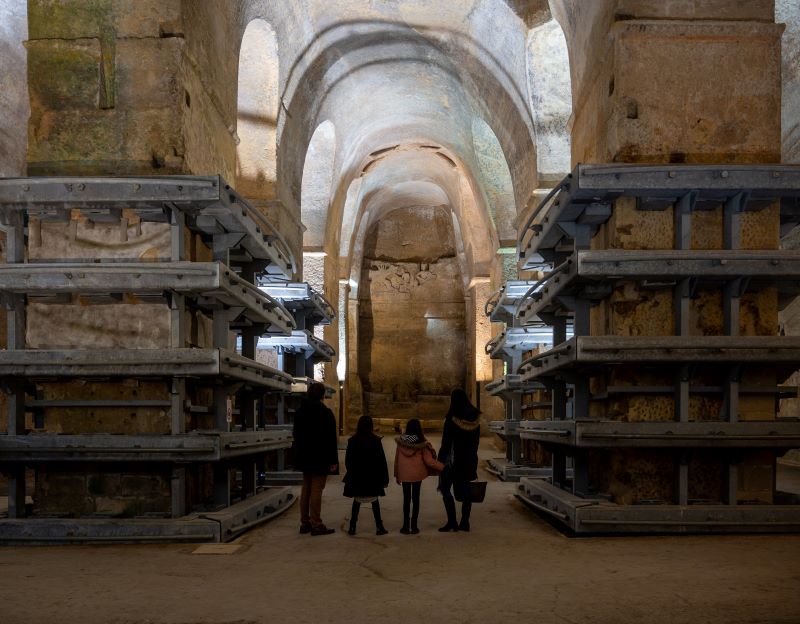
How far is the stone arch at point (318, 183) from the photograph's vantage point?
17.9 metres

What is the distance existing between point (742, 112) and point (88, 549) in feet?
22.5

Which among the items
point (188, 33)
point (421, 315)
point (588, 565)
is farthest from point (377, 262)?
point (588, 565)

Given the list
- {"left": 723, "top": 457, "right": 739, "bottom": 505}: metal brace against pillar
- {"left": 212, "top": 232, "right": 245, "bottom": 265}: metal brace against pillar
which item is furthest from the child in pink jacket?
{"left": 723, "top": 457, "right": 739, "bottom": 505}: metal brace against pillar

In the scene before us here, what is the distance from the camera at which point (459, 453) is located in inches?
297

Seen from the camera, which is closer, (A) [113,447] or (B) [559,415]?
(A) [113,447]

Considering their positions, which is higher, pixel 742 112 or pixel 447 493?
pixel 742 112

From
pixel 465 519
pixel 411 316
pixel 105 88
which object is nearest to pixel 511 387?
pixel 465 519

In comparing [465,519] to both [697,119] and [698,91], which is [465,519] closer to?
[697,119]

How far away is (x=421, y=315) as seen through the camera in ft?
99.9

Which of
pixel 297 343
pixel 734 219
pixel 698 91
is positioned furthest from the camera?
pixel 297 343

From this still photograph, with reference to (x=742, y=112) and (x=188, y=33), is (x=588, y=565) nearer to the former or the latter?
(x=742, y=112)

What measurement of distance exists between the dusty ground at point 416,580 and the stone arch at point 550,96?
7.54 metres

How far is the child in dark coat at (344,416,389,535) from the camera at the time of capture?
742cm

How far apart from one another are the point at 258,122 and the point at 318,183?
5640mm
